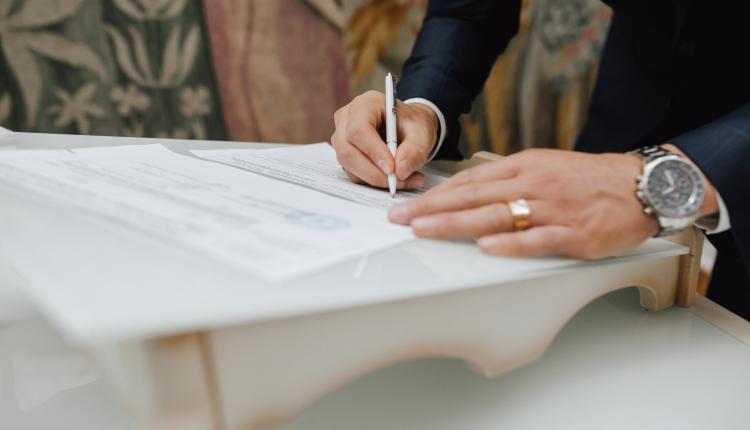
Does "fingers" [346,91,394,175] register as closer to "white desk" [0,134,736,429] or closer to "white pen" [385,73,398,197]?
"white pen" [385,73,398,197]

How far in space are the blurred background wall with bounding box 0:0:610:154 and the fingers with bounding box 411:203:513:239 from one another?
2.99ft

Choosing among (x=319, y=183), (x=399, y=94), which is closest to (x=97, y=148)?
(x=319, y=183)

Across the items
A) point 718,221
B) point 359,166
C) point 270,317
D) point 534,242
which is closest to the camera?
point 270,317

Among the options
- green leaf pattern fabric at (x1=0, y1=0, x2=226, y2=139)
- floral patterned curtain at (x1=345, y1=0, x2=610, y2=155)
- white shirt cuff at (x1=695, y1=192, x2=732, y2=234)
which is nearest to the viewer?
white shirt cuff at (x1=695, y1=192, x2=732, y2=234)

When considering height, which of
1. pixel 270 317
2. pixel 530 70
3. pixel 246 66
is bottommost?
pixel 530 70

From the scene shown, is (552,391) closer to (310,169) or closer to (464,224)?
(464,224)

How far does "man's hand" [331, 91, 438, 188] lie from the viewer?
57 cm

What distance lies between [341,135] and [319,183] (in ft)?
0.30

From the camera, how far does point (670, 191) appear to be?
0.43 metres

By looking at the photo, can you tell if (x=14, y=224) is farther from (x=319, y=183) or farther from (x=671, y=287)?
(x=671, y=287)

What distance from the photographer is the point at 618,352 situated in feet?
1.45

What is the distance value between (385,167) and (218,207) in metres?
0.21

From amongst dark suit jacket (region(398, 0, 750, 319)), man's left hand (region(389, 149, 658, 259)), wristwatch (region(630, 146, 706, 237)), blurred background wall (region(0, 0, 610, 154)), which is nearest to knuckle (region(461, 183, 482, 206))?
man's left hand (region(389, 149, 658, 259))

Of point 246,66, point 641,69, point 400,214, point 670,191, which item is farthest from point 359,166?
point 246,66
